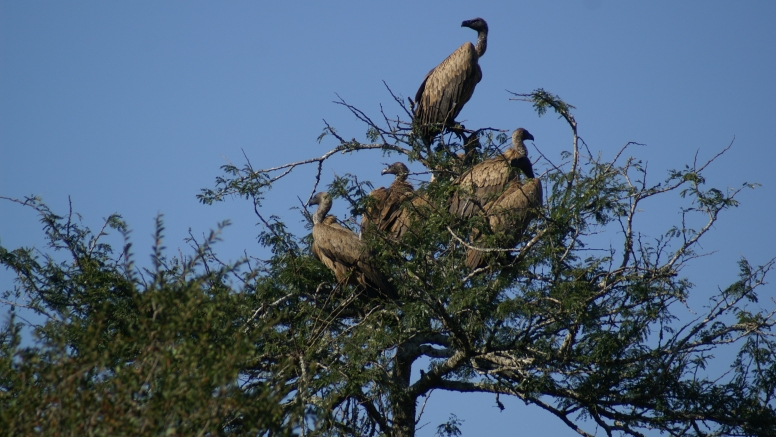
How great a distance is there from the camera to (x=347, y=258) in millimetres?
8953

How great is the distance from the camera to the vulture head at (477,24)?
1246 cm

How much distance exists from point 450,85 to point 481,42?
3.72ft

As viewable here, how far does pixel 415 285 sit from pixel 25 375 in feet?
10.5

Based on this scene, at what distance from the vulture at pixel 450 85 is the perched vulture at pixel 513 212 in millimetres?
2276

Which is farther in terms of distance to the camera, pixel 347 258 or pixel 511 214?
pixel 347 258

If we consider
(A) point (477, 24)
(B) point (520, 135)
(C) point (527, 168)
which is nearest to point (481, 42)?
(A) point (477, 24)

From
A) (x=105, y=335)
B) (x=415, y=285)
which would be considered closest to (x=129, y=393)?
(x=415, y=285)

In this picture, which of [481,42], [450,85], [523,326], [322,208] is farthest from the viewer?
[481,42]

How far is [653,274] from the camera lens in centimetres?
643

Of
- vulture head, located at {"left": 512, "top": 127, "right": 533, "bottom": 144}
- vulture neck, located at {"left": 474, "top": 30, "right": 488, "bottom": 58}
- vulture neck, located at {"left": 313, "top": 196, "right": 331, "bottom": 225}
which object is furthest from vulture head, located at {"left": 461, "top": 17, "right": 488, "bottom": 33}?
vulture neck, located at {"left": 313, "top": 196, "right": 331, "bottom": 225}

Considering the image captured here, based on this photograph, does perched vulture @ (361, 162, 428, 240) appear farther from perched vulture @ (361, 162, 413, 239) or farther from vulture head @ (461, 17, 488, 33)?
vulture head @ (461, 17, 488, 33)

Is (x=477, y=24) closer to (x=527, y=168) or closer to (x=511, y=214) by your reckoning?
(x=527, y=168)

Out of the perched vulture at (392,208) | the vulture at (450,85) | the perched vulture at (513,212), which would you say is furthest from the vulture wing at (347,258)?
the vulture at (450,85)

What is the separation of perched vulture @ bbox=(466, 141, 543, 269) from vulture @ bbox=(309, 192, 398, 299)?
3.74ft
